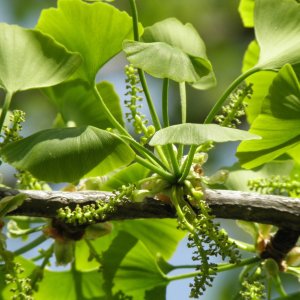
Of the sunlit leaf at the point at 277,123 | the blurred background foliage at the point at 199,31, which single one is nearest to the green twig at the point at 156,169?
the sunlit leaf at the point at 277,123

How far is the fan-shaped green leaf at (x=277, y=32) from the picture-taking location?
106cm

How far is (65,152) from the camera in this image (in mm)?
969

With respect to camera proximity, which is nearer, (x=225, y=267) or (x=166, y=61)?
(x=166, y=61)

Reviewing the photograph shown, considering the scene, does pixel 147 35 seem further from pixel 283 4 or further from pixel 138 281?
pixel 138 281

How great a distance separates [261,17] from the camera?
112cm

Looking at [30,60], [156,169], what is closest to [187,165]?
[156,169]

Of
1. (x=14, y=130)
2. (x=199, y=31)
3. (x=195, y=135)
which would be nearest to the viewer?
(x=195, y=135)

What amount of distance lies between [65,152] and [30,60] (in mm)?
154

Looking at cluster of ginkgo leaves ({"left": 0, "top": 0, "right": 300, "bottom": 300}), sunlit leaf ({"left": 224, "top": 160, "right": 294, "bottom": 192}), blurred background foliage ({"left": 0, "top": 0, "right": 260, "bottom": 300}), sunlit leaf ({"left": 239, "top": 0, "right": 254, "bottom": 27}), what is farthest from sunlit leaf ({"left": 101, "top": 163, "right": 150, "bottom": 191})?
blurred background foliage ({"left": 0, "top": 0, "right": 260, "bottom": 300})

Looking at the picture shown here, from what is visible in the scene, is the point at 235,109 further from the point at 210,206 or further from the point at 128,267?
the point at 128,267

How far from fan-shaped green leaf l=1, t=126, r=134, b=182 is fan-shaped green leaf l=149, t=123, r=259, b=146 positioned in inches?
4.0

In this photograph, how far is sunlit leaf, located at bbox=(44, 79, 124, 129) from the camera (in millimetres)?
1274

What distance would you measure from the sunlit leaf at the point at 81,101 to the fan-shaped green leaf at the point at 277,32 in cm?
28

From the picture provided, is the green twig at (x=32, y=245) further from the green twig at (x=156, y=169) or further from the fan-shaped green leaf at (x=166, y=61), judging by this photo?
the fan-shaped green leaf at (x=166, y=61)
